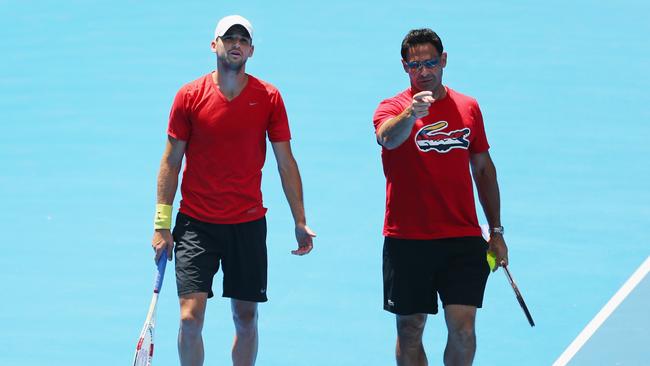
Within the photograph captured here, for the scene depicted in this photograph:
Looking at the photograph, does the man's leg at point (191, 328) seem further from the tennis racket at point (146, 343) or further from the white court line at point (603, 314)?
the white court line at point (603, 314)

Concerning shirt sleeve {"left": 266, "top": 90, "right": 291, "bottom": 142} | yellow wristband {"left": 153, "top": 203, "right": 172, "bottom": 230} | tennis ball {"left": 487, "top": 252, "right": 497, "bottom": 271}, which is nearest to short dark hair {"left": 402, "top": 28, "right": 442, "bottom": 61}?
shirt sleeve {"left": 266, "top": 90, "right": 291, "bottom": 142}

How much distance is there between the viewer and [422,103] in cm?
770

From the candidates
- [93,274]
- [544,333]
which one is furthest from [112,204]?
[544,333]

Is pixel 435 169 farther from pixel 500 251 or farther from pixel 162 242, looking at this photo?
pixel 162 242

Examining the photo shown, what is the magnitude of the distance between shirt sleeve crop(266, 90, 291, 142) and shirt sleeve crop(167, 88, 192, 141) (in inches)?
19.0

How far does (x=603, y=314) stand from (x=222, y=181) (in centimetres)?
317

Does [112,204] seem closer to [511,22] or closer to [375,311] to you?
[375,311]

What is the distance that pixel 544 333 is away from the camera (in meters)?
10.0

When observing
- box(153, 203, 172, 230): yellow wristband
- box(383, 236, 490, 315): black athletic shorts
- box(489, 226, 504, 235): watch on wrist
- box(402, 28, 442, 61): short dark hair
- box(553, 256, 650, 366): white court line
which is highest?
box(402, 28, 442, 61): short dark hair

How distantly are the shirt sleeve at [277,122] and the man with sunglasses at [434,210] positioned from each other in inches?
24.3

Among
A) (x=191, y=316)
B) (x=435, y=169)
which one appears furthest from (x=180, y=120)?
(x=435, y=169)

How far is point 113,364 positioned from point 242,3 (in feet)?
25.2

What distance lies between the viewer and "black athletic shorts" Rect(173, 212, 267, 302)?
8.44 m

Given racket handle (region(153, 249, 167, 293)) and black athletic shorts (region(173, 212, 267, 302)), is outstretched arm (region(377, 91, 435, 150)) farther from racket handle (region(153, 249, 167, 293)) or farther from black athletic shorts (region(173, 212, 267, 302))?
racket handle (region(153, 249, 167, 293))
